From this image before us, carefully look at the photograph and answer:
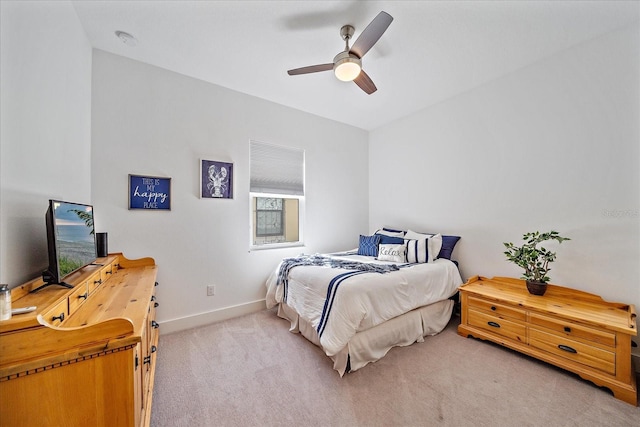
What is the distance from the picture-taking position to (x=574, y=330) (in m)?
1.83

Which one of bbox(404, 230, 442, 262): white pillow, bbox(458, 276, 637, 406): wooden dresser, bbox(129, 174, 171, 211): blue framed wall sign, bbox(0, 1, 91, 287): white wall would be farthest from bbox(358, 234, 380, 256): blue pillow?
bbox(0, 1, 91, 287): white wall

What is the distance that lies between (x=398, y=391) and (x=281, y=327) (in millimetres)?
1360

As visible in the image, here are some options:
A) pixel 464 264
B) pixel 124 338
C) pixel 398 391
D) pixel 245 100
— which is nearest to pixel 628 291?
pixel 464 264

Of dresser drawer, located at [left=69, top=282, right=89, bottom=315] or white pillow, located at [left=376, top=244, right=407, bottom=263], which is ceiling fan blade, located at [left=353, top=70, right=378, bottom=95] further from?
dresser drawer, located at [left=69, top=282, right=89, bottom=315]

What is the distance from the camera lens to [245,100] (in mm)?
3016

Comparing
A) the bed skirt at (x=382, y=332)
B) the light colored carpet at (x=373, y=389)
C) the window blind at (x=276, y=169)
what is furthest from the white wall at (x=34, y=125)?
the bed skirt at (x=382, y=332)

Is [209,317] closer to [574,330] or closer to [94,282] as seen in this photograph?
[94,282]

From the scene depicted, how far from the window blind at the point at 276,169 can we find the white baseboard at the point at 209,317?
1.45m

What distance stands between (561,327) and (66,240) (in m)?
3.37

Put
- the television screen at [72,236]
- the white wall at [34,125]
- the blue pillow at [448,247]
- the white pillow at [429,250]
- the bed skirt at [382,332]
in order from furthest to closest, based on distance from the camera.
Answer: the blue pillow at [448,247]
the white pillow at [429,250]
the bed skirt at [382,332]
the television screen at [72,236]
the white wall at [34,125]

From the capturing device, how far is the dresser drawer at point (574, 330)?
1695 millimetres

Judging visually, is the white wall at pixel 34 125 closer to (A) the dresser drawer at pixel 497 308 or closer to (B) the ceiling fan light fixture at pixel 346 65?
(B) the ceiling fan light fixture at pixel 346 65

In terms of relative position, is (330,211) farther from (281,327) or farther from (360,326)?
(360,326)

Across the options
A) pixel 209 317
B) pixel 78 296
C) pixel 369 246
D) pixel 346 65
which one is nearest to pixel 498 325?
pixel 369 246
